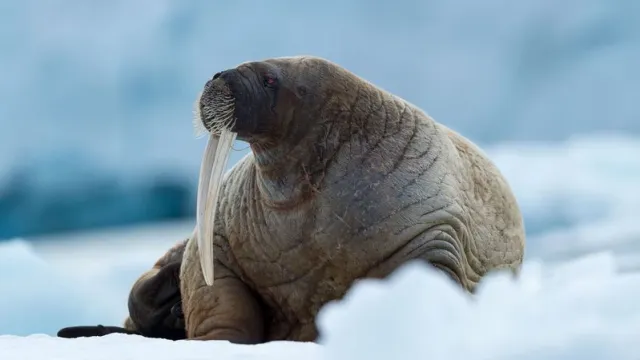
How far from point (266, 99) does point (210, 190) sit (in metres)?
0.52

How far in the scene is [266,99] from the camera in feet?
15.7

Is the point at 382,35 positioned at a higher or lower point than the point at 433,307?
higher

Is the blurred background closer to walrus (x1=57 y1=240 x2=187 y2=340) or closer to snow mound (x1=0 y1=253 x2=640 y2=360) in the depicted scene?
walrus (x1=57 y1=240 x2=187 y2=340)

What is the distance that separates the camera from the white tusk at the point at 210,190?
4547 mm

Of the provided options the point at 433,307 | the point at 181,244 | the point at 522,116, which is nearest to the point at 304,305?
the point at 181,244

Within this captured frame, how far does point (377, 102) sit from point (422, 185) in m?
0.48

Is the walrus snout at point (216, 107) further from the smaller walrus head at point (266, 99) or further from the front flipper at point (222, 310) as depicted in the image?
the front flipper at point (222, 310)

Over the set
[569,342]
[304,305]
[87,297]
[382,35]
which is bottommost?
[87,297]

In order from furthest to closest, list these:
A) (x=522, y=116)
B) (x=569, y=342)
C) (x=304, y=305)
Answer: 1. (x=522, y=116)
2. (x=304, y=305)
3. (x=569, y=342)

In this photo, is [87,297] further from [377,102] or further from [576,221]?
[576,221]

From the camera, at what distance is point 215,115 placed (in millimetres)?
4574

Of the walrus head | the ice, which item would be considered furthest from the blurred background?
the walrus head

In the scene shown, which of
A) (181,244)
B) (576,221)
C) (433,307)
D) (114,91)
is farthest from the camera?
(114,91)

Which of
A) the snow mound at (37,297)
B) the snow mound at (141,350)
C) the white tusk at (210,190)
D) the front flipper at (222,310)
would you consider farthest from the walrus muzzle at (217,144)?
the snow mound at (37,297)
